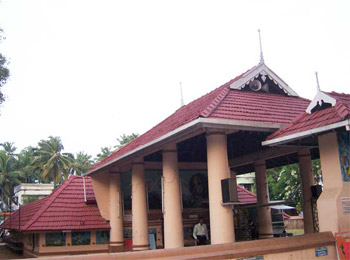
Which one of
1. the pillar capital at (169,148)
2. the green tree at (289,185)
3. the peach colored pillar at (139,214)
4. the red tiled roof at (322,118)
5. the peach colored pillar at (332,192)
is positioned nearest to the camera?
the red tiled roof at (322,118)

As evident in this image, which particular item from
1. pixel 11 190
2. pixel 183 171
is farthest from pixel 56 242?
pixel 11 190

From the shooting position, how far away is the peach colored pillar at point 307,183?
14.4m

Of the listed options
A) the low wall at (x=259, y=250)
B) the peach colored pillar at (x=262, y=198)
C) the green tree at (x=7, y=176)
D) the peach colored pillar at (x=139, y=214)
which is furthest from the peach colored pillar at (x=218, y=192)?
the green tree at (x=7, y=176)

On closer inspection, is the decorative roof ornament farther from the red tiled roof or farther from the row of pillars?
the row of pillars

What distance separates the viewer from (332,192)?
28.4ft

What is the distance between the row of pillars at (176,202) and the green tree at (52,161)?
29.7 m

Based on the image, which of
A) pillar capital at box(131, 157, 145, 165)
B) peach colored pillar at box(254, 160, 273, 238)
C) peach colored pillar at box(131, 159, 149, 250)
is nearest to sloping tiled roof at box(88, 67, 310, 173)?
pillar capital at box(131, 157, 145, 165)

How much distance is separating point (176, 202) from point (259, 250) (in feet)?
13.8

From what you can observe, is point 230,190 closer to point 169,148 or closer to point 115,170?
point 169,148

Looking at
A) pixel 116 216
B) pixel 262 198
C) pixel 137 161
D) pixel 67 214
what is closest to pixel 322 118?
pixel 137 161

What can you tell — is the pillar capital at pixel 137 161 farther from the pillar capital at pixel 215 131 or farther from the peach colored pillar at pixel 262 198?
the pillar capital at pixel 215 131

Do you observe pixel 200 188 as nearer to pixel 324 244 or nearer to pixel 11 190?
pixel 324 244

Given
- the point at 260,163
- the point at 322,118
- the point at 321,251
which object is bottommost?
the point at 321,251

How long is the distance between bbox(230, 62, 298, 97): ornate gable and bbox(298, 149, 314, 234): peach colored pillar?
10.4 ft
